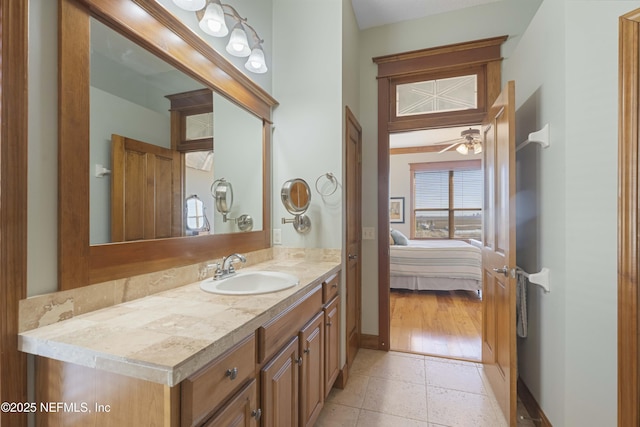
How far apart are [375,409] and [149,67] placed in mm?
2253

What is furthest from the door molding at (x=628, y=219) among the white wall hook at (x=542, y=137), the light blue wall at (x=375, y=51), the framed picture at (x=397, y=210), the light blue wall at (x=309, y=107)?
the framed picture at (x=397, y=210)

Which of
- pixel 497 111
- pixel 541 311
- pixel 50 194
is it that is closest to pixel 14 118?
pixel 50 194

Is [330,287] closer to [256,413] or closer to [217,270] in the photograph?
[217,270]

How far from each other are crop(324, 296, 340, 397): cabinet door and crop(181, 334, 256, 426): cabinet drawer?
78 cm

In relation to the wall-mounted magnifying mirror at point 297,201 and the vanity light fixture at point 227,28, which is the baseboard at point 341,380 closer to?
the wall-mounted magnifying mirror at point 297,201

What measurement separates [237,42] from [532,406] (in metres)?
2.83

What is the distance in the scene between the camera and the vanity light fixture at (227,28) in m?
1.42

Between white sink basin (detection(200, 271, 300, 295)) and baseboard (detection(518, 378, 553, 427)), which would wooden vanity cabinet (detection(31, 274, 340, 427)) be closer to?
white sink basin (detection(200, 271, 300, 295))

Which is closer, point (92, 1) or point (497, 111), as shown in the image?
point (92, 1)

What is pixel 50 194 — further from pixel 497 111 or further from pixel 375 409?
pixel 497 111

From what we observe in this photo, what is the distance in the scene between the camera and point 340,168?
79.8 inches

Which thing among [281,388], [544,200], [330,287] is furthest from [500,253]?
[281,388]

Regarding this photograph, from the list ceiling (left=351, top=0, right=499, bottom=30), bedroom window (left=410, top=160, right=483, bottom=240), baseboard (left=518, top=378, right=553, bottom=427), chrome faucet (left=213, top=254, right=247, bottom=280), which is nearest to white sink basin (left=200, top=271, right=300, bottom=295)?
chrome faucet (left=213, top=254, right=247, bottom=280)

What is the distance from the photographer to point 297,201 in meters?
2.04
